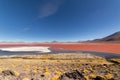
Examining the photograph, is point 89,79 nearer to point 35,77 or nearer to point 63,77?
point 63,77

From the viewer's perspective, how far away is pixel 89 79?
18.1 feet

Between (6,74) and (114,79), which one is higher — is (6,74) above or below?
above

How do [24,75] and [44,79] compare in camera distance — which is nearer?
[44,79]

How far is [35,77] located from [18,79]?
825 mm

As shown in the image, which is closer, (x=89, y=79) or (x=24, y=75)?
(x=89, y=79)

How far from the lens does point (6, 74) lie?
5902mm

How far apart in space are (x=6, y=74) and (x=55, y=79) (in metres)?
2.66

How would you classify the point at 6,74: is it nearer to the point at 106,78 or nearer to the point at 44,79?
the point at 44,79

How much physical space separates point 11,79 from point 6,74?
75 cm

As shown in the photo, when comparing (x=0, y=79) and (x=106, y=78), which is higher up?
(x=0, y=79)

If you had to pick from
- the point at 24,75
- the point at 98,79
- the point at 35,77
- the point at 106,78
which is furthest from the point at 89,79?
the point at 24,75

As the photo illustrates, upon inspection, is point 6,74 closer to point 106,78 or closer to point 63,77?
point 63,77

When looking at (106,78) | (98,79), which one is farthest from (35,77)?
(106,78)

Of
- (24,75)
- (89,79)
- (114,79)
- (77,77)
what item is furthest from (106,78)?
(24,75)
